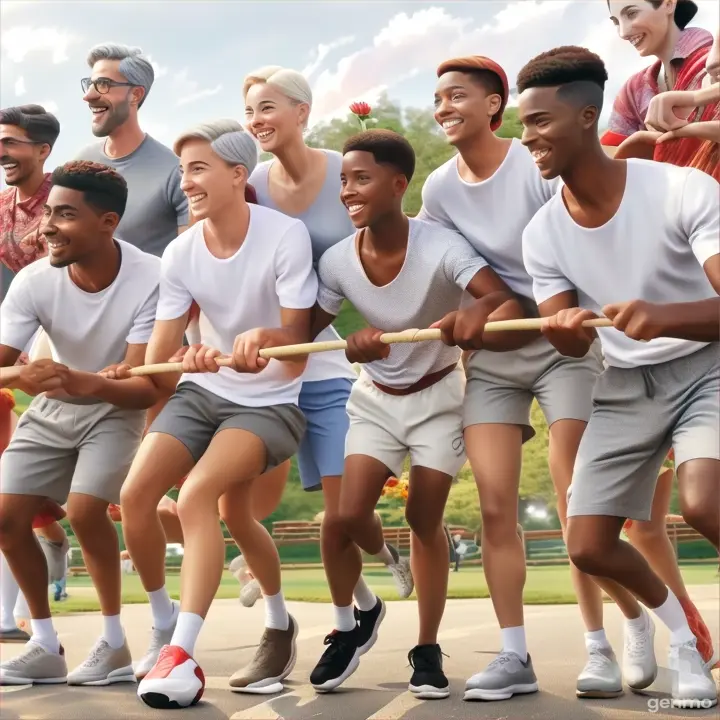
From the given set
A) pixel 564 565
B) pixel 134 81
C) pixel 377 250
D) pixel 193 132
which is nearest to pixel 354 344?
Answer: pixel 377 250

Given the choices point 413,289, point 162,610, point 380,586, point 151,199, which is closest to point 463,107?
point 413,289

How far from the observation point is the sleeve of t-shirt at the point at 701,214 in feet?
12.5

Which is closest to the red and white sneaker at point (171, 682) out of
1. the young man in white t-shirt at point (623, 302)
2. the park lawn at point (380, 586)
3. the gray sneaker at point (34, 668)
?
the gray sneaker at point (34, 668)

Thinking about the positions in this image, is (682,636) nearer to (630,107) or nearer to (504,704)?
(504,704)

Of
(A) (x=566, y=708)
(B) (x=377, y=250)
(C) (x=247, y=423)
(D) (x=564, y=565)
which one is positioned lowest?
(D) (x=564, y=565)

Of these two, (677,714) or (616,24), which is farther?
(616,24)

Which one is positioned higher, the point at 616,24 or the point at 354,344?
the point at 616,24

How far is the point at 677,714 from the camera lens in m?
4.02

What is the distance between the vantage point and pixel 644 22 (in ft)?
15.1

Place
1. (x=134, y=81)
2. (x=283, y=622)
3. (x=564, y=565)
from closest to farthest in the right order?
1. (x=283, y=622)
2. (x=134, y=81)
3. (x=564, y=565)

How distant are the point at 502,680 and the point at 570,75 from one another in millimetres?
1992

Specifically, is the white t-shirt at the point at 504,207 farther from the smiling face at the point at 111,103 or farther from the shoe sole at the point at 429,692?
the smiling face at the point at 111,103

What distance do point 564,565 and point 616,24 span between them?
1134 centimetres

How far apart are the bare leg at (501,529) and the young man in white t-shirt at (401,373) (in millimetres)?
202
